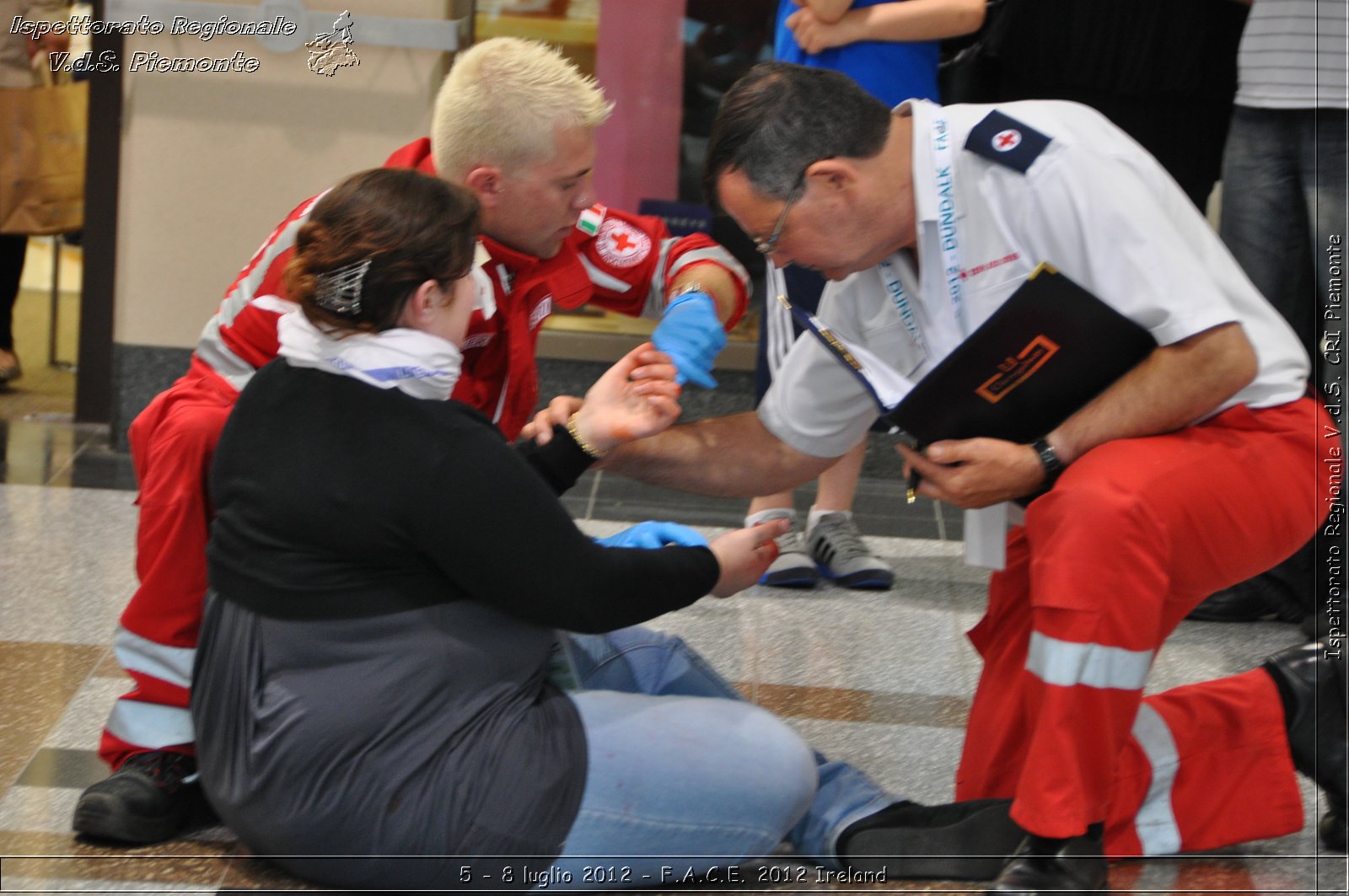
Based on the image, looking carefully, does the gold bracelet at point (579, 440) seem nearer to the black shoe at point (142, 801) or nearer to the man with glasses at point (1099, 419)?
the man with glasses at point (1099, 419)

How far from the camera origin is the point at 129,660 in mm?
2021

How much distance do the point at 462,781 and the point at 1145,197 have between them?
1.13 meters

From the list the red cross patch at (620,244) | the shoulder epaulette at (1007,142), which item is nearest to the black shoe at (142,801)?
the red cross patch at (620,244)

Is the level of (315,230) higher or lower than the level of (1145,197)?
lower

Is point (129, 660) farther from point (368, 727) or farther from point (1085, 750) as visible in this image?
point (1085, 750)

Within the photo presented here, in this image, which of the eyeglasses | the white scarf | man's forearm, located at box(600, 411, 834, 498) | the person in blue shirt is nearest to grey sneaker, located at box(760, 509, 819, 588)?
the person in blue shirt

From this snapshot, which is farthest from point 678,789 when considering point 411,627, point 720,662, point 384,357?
point 720,662

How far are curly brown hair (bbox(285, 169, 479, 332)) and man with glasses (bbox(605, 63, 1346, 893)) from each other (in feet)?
1.54

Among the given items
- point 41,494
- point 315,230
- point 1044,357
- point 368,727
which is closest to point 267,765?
point 368,727

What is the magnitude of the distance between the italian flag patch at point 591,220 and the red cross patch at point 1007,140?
2.15ft

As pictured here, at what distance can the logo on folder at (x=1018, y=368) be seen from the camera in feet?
6.42

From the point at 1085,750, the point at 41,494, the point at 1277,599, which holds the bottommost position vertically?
the point at 41,494

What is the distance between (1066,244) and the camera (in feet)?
6.52

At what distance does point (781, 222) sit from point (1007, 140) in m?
0.32
